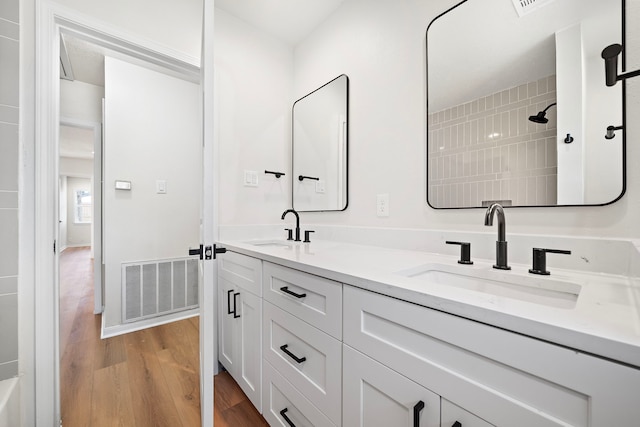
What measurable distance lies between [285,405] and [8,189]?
4.79ft

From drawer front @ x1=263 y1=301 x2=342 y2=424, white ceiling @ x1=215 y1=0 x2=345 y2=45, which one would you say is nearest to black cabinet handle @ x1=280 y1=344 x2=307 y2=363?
drawer front @ x1=263 y1=301 x2=342 y2=424

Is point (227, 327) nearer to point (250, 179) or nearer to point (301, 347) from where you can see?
point (301, 347)

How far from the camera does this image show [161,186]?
2.62 metres

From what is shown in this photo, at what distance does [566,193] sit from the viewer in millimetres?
939

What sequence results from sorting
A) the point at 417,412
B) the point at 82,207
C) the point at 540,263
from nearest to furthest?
the point at 417,412
the point at 540,263
the point at 82,207

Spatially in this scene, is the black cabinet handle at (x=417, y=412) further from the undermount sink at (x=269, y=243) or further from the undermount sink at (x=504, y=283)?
the undermount sink at (x=269, y=243)

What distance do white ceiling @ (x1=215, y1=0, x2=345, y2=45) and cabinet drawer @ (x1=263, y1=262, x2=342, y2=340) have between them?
1.74m

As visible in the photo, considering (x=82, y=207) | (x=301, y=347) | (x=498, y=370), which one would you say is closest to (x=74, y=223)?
(x=82, y=207)

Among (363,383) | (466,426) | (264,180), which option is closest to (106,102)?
(264,180)

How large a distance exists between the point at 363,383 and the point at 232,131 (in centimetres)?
170

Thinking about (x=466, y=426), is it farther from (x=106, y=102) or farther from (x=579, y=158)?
(x=106, y=102)

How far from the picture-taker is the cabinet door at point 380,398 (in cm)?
63

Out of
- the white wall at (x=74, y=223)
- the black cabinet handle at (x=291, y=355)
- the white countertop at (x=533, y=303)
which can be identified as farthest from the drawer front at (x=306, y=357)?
the white wall at (x=74, y=223)

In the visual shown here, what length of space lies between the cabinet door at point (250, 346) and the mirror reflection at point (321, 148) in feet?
2.72
